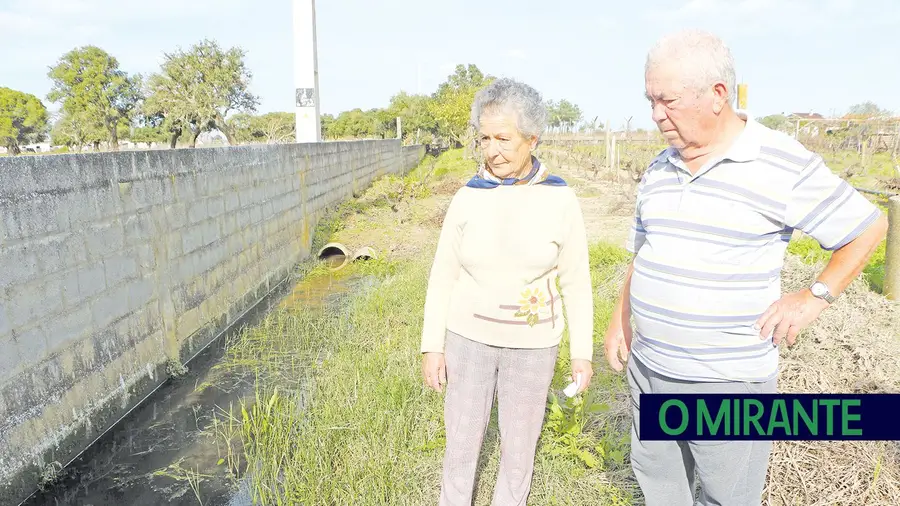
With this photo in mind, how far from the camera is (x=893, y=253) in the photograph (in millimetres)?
4527

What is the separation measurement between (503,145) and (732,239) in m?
0.77

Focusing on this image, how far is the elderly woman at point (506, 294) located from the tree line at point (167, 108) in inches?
Answer: 1037

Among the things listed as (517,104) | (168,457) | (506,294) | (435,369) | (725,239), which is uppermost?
(517,104)

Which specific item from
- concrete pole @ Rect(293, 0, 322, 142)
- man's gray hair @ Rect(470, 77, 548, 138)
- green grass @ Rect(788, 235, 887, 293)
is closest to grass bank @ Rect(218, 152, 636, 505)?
man's gray hair @ Rect(470, 77, 548, 138)

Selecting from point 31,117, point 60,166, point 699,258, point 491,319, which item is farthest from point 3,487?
point 31,117

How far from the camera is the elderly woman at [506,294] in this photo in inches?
75.6

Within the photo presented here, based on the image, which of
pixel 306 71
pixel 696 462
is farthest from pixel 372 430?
pixel 306 71

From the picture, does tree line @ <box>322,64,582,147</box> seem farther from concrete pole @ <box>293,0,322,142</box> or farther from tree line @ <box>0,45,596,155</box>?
concrete pole @ <box>293,0,322,142</box>

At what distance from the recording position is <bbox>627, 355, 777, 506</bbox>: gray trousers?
1.63 m

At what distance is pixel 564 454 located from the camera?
112 inches

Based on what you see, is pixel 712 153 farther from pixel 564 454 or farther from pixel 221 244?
pixel 221 244

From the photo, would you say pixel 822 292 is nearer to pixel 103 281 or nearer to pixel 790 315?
pixel 790 315

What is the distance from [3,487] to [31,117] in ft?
191

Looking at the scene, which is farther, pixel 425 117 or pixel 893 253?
pixel 425 117
